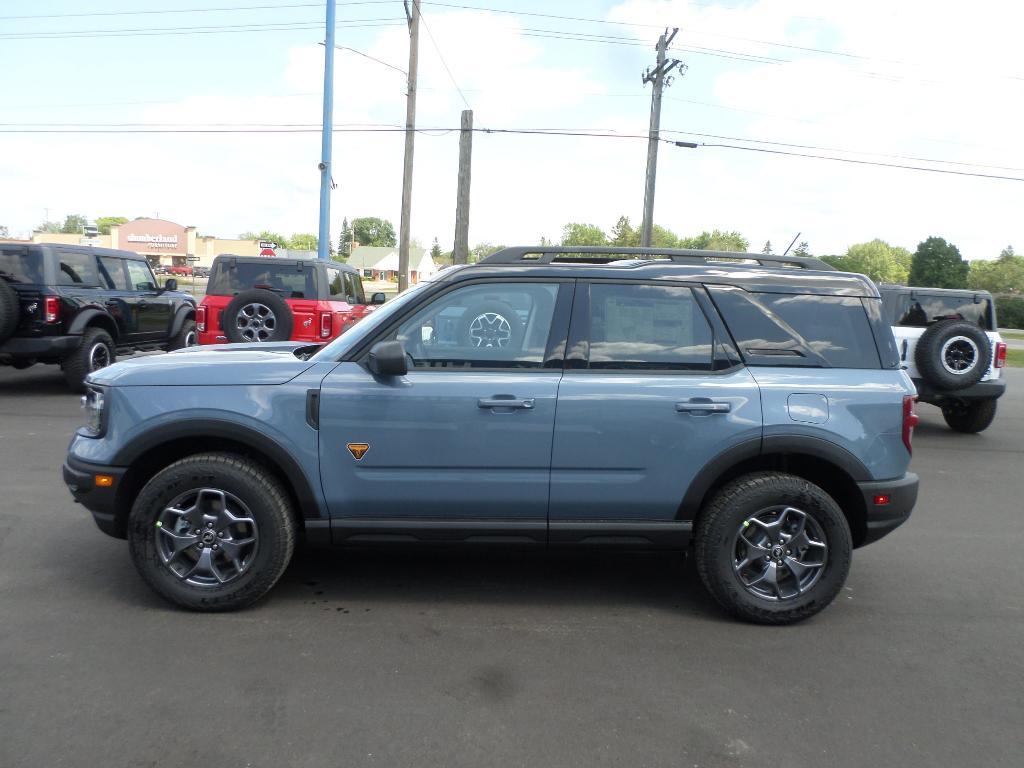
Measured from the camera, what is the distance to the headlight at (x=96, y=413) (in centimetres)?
422

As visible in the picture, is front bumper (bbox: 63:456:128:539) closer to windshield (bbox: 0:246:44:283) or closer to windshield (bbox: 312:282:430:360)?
windshield (bbox: 312:282:430:360)

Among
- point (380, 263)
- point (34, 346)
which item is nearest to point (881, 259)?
point (380, 263)

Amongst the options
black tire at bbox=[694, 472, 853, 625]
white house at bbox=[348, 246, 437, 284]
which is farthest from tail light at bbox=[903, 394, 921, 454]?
white house at bbox=[348, 246, 437, 284]

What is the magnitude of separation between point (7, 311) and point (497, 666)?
8.84 metres

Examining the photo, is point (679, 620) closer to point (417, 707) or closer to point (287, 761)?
point (417, 707)

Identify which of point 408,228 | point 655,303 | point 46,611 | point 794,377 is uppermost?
point 408,228

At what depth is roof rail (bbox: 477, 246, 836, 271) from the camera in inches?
179

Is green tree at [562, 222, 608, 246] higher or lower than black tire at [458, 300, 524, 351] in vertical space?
higher

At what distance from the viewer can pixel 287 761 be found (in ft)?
9.77

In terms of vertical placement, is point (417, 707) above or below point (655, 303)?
below

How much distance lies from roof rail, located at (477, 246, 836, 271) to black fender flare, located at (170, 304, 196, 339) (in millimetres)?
10696

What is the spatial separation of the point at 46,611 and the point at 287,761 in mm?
1968

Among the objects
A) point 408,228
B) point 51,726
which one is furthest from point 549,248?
point 408,228

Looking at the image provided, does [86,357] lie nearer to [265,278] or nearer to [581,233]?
[265,278]
